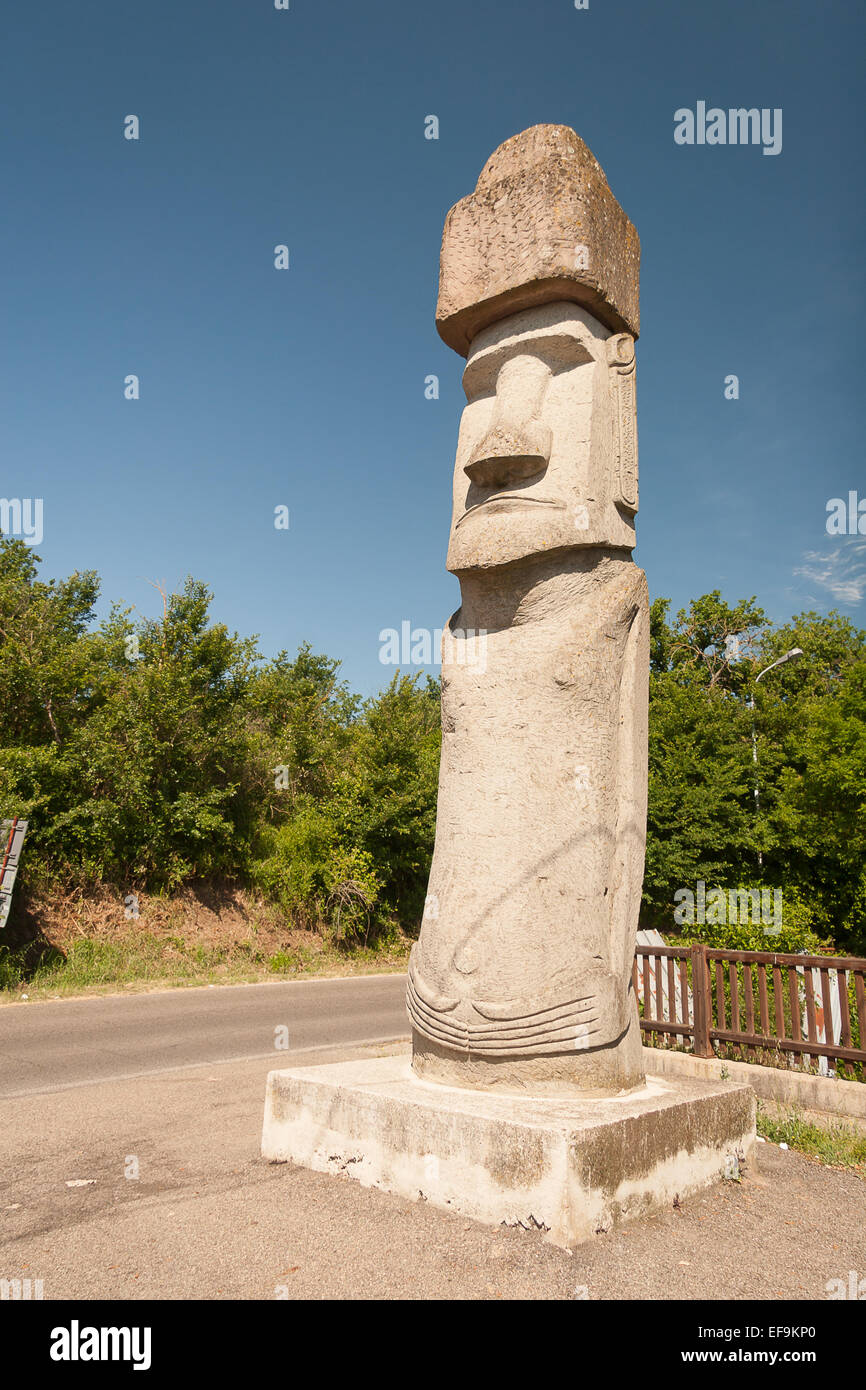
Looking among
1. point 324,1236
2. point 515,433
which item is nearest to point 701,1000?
point 324,1236

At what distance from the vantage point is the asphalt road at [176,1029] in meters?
8.57

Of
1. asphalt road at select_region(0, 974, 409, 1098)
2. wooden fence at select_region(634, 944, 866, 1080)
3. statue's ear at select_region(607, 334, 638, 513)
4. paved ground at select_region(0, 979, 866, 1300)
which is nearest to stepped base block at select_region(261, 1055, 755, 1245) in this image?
paved ground at select_region(0, 979, 866, 1300)

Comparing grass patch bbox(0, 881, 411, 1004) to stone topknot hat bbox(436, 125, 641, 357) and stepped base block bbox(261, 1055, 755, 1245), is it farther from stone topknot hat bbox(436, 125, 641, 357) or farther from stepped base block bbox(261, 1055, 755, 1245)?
stone topknot hat bbox(436, 125, 641, 357)

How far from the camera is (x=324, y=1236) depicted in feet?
12.3

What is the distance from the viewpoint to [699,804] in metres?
19.5

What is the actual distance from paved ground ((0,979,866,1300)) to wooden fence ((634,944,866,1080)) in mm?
1665

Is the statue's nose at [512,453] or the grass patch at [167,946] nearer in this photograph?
the statue's nose at [512,453]

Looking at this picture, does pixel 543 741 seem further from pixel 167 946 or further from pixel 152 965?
pixel 167 946

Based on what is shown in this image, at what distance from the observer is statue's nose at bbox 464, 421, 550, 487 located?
193 inches

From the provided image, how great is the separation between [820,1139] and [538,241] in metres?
5.59

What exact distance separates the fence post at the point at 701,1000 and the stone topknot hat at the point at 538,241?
5.18 meters

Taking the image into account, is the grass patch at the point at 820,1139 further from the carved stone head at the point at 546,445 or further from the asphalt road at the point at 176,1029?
the asphalt road at the point at 176,1029

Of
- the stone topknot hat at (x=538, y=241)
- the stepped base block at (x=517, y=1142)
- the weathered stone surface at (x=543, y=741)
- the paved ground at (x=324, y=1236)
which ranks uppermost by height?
the stone topknot hat at (x=538, y=241)

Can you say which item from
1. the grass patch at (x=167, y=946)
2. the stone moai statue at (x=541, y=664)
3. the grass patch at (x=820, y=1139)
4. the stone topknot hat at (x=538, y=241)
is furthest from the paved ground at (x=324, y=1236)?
the grass patch at (x=167, y=946)
